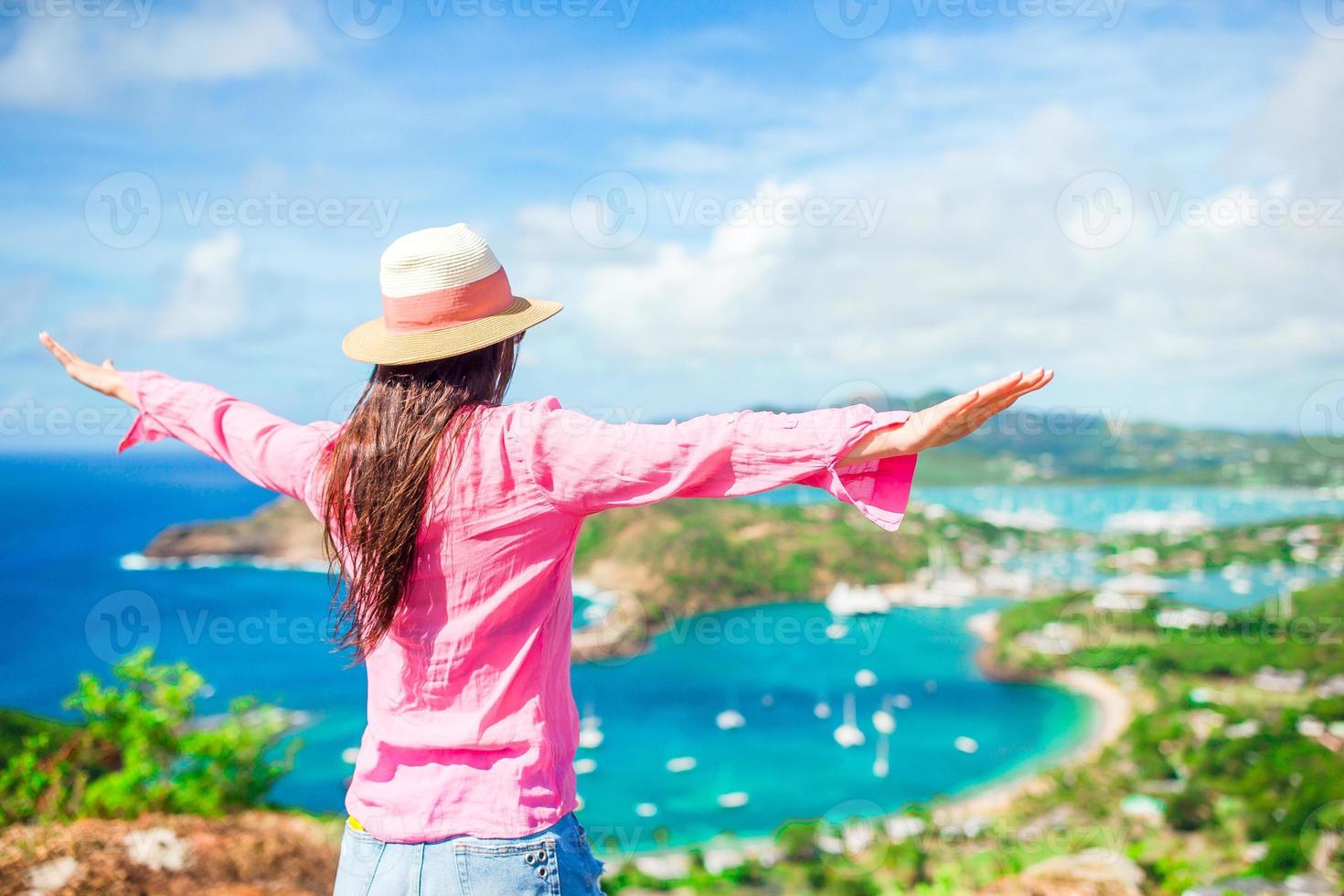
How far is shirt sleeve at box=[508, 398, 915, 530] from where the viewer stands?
3.27ft

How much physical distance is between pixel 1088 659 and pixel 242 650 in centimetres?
2474

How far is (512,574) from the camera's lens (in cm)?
111

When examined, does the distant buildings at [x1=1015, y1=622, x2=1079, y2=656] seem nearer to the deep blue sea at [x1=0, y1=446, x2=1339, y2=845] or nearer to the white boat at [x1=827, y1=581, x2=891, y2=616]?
the deep blue sea at [x1=0, y1=446, x2=1339, y2=845]

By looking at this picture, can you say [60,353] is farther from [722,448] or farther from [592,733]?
[592,733]

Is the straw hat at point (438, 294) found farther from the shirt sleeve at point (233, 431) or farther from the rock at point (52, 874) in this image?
the rock at point (52, 874)

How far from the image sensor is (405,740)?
114 centimetres

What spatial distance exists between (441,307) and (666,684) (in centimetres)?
2536

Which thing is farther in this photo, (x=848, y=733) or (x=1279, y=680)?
(x=848, y=733)

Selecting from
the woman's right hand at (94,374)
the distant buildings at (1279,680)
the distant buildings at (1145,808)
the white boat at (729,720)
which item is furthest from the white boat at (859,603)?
the woman's right hand at (94,374)

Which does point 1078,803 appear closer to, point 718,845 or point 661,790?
point 718,845

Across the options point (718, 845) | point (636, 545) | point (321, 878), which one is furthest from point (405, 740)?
point (636, 545)

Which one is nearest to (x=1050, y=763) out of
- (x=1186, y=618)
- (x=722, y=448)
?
(x=1186, y=618)

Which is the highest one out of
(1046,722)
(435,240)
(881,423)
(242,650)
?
(435,240)

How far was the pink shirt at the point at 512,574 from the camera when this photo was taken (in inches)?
39.6
